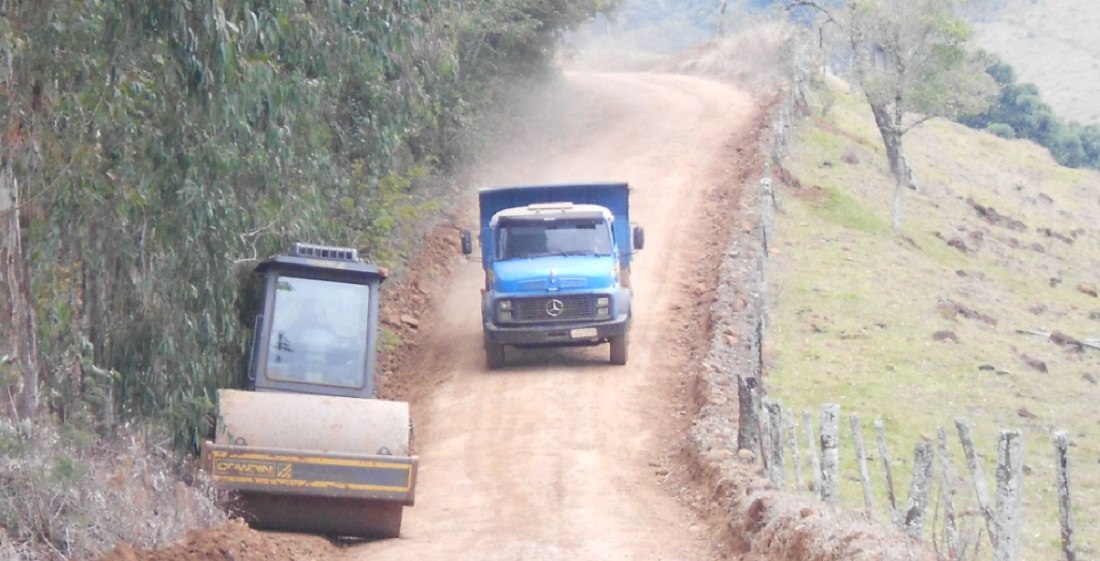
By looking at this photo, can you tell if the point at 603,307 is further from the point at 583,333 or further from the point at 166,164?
the point at 166,164

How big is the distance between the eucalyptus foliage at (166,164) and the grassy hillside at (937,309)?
26.1 ft

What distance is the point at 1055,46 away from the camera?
94938 millimetres

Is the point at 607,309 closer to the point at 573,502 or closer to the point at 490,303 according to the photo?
the point at 490,303

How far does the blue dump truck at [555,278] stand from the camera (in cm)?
1925

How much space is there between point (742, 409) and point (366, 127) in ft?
23.0

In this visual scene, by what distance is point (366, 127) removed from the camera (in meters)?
18.8

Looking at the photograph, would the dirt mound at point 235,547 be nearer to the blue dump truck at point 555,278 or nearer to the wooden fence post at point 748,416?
the wooden fence post at point 748,416

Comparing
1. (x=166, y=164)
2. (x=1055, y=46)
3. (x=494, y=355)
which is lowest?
(x=494, y=355)

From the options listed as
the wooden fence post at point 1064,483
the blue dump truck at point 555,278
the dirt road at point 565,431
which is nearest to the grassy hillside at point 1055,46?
the dirt road at point 565,431

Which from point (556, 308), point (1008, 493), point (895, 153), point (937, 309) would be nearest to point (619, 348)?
point (556, 308)

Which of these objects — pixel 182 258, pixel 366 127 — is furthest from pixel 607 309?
pixel 182 258

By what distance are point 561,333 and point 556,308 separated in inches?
14.0

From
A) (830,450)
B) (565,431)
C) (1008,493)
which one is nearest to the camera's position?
(1008,493)

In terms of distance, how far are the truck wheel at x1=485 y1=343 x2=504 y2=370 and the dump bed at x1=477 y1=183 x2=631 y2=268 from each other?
212 cm
